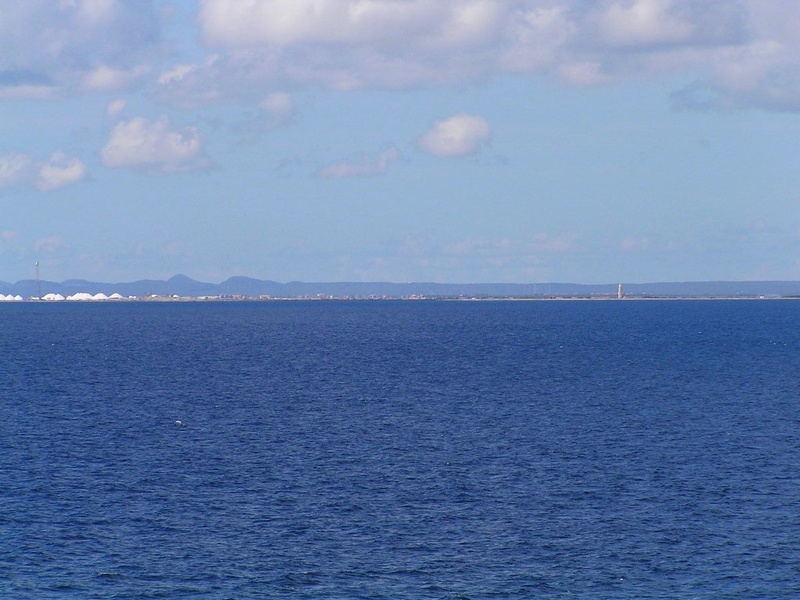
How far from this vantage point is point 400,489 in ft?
206

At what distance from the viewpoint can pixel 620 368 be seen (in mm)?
136500

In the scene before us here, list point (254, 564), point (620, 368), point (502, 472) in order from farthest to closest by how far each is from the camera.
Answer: point (620, 368) → point (502, 472) → point (254, 564)

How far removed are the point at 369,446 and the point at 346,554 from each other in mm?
25563

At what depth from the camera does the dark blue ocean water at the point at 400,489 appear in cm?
4809

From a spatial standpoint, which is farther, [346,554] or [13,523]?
[13,523]

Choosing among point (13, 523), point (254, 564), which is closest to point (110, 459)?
point (13, 523)

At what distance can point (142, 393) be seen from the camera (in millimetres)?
108062

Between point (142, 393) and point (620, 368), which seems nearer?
point (142, 393)

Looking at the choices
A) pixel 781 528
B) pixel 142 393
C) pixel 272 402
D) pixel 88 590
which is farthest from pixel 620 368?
pixel 88 590

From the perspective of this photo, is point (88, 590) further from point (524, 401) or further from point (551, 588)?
point (524, 401)

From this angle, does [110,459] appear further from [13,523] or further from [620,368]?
[620,368]

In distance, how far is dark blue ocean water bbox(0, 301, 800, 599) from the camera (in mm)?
48094

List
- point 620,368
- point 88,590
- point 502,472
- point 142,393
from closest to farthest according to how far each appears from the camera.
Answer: point 88,590
point 502,472
point 142,393
point 620,368

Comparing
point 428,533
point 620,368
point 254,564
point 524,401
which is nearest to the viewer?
point 254,564
